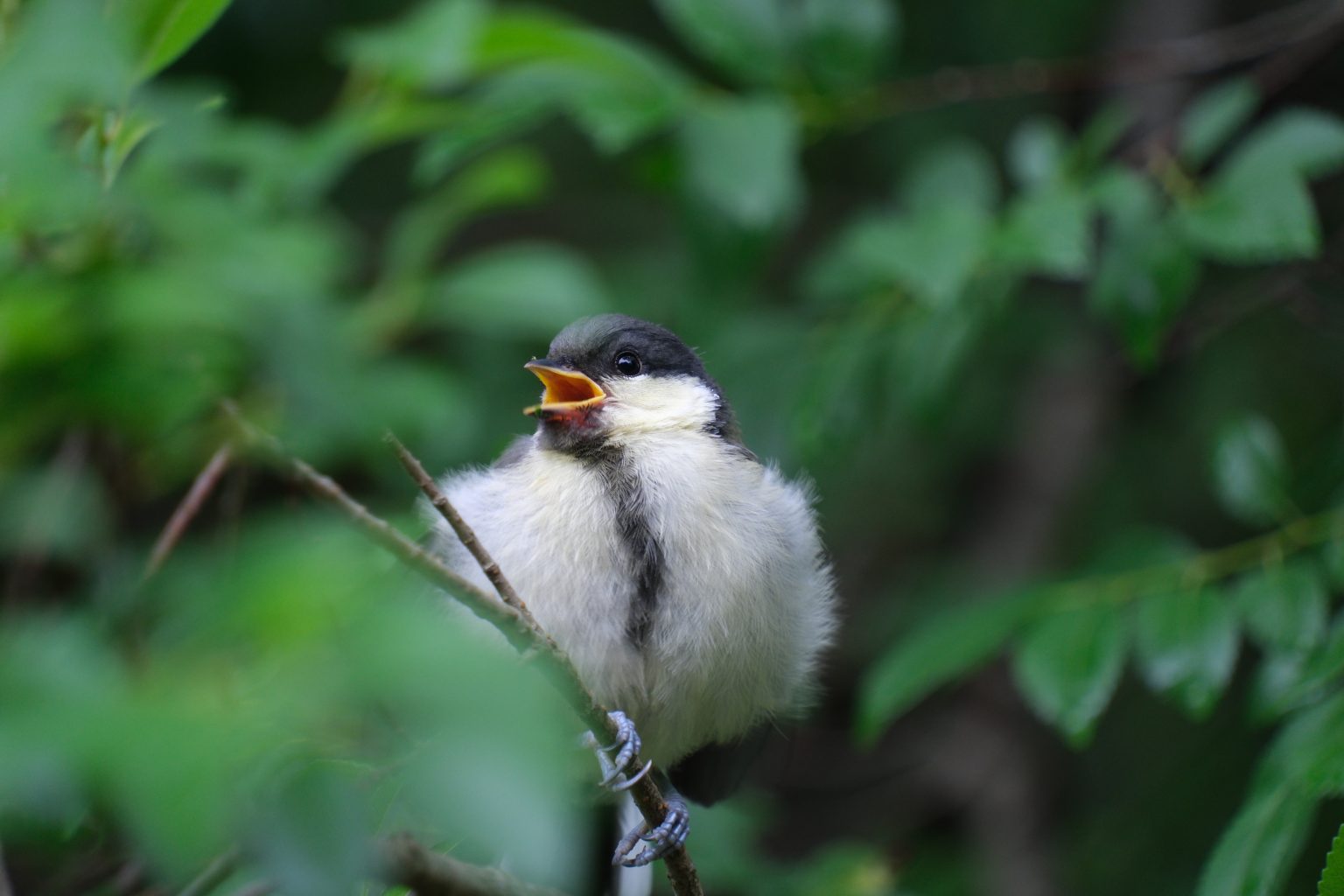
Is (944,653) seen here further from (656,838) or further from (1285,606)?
(656,838)

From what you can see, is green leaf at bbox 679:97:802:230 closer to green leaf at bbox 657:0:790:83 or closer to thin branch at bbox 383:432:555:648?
green leaf at bbox 657:0:790:83

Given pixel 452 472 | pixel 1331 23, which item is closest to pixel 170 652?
pixel 452 472

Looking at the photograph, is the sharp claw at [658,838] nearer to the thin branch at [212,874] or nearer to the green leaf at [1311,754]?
the thin branch at [212,874]

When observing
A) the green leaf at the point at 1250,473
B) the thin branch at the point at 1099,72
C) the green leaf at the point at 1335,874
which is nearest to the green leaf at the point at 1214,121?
the thin branch at the point at 1099,72

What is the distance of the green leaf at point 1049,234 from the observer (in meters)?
2.05

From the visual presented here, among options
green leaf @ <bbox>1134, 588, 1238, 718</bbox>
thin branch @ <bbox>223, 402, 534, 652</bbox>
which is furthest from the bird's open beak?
green leaf @ <bbox>1134, 588, 1238, 718</bbox>

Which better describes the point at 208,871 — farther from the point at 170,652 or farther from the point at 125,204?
the point at 125,204

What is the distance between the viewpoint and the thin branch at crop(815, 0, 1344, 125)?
2.59 metres

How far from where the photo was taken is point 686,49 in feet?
12.8

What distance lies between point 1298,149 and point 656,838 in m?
1.59

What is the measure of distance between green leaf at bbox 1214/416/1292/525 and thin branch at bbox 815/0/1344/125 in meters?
0.89

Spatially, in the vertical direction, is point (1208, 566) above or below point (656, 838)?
below

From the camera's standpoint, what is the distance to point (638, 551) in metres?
1.83

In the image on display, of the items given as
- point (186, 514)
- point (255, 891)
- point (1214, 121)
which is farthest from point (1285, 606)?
point (186, 514)
